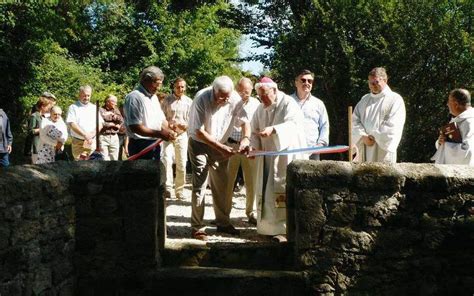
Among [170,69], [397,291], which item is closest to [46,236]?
[397,291]

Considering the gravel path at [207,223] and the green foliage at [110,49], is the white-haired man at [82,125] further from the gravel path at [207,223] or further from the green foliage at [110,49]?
the green foliage at [110,49]

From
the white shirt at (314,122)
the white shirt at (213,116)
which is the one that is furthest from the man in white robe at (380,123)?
the white shirt at (213,116)

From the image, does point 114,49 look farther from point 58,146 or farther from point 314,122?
point 314,122

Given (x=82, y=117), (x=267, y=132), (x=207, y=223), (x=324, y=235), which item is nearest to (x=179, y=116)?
(x=82, y=117)

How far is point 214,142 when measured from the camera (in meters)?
5.89

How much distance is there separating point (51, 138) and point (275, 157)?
148 inches

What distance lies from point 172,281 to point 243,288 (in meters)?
0.60

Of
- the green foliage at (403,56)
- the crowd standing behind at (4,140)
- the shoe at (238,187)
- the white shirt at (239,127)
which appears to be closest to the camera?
the white shirt at (239,127)

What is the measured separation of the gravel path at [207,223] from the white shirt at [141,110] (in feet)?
3.76

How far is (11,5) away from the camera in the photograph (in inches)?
611

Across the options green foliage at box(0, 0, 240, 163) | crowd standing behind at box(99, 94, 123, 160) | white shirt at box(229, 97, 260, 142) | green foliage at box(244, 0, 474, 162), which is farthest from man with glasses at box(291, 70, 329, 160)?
green foliage at box(0, 0, 240, 163)

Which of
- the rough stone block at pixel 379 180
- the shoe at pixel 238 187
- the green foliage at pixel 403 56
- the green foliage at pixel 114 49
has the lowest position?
the shoe at pixel 238 187

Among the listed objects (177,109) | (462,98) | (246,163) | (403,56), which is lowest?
(246,163)

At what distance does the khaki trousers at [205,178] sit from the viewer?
6.03 metres
